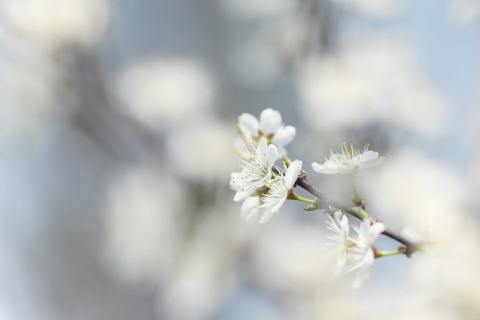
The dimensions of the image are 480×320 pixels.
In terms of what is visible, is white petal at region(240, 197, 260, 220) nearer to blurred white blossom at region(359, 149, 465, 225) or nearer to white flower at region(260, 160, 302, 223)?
white flower at region(260, 160, 302, 223)

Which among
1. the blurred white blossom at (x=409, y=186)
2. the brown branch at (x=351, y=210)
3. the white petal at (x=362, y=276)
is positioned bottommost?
the white petal at (x=362, y=276)

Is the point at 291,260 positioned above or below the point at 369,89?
below

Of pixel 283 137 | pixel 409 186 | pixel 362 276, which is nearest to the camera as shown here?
pixel 362 276

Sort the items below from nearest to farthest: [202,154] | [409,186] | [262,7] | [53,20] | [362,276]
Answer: [362,276]
[409,186]
[53,20]
[202,154]
[262,7]

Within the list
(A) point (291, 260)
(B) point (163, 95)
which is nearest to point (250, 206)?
(A) point (291, 260)

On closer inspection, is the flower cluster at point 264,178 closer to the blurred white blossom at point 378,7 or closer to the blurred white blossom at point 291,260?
the blurred white blossom at point 291,260

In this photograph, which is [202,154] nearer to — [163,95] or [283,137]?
[163,95]

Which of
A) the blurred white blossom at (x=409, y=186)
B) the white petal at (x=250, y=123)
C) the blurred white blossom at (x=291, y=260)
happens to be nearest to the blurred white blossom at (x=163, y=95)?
the blurred white blossom at (x=291, y=260)
